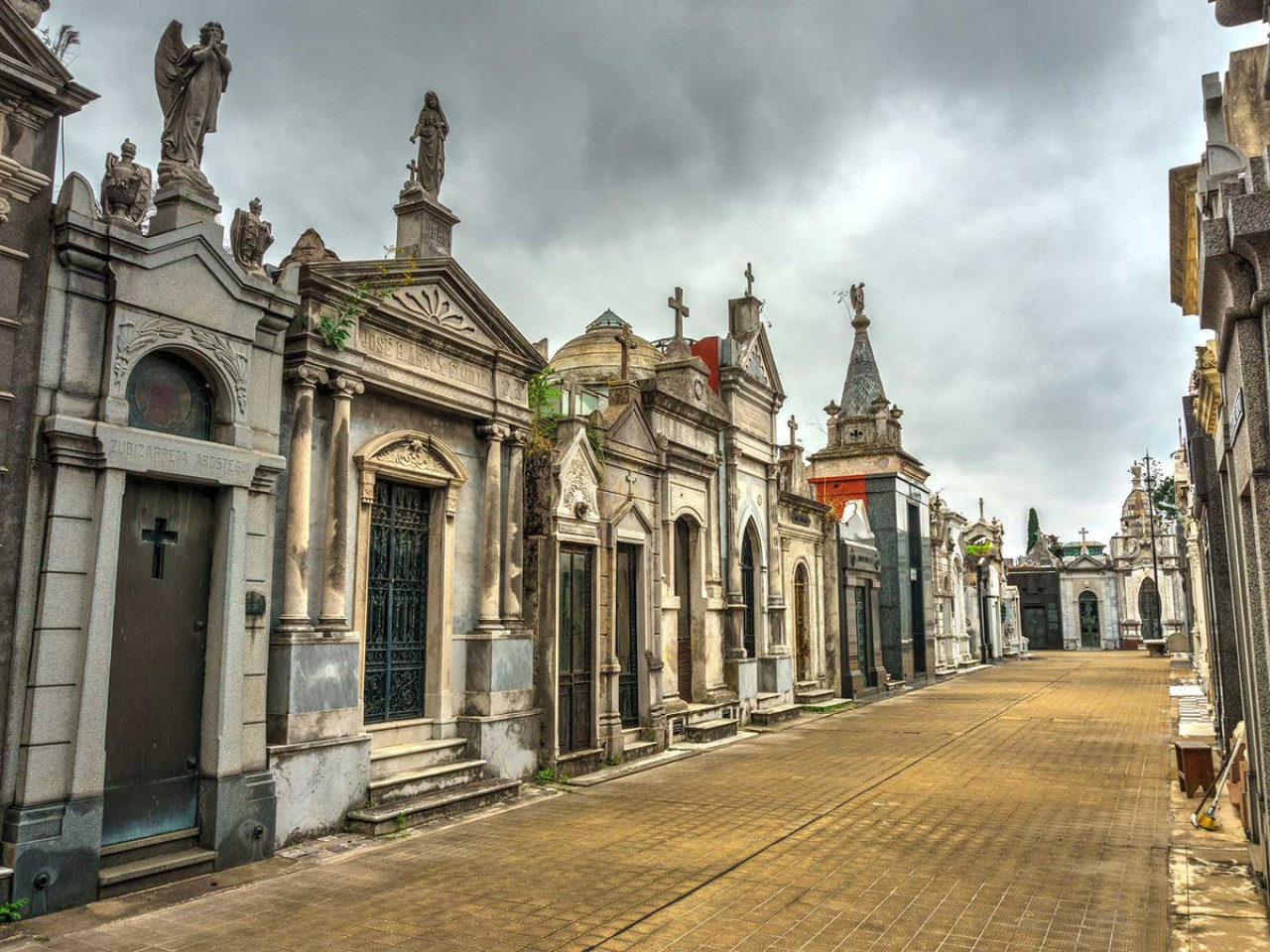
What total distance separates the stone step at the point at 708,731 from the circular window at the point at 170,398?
900 centimetres

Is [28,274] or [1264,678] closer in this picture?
[1264,678]

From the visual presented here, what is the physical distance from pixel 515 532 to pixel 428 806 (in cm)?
327

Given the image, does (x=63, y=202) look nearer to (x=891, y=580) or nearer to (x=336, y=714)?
(x=336, y=714)

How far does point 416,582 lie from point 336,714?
1.91 m

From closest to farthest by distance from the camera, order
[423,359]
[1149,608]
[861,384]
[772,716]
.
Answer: [423,359]
[772,716]
[861,384]
[1149,608]

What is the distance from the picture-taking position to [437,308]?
981 cm

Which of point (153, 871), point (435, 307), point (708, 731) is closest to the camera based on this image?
point (153, 871)

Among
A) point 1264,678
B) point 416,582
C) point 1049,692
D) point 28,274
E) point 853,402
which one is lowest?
point 1049,692

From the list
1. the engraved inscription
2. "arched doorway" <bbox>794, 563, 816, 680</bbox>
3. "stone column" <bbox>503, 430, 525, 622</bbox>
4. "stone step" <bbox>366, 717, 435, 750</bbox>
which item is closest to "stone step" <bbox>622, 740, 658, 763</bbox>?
"stone column" <bbox>503, 430, 525, 622</bbox>

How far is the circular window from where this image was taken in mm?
6871

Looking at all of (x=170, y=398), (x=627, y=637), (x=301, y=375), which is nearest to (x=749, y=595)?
(x=627, y=637)

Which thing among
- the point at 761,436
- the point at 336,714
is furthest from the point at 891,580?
the point at 336,714

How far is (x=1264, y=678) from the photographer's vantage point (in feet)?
16.9

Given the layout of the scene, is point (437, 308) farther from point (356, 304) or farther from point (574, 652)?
point (574, 652)
